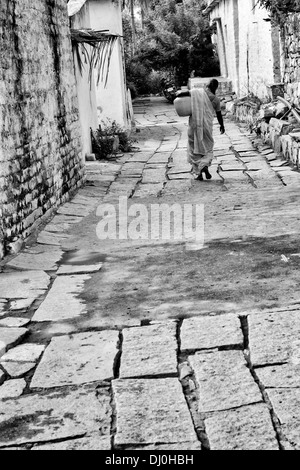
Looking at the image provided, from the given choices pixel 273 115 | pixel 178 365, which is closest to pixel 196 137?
pixel 273 115

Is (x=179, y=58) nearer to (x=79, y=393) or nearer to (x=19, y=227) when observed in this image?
(x=19, y=227)

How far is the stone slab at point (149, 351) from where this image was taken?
3928 mm

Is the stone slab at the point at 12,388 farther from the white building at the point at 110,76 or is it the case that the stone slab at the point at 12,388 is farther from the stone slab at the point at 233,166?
the white building at the point at 110,76

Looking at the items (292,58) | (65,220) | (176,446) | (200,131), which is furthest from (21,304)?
(292,58)

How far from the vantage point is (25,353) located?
14.3ft

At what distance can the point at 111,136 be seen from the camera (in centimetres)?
1468

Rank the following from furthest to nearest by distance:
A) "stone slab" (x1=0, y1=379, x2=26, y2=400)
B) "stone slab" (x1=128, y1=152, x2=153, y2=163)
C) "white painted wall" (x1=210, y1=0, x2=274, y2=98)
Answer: "white painted wall" (x1=210, y1=0, x2=274, y2=98), "stone slab" (x1=128, y1=152, x2=153, y2=163), "stone slab" (x1=0, y1=379, x2=26, y2=400)

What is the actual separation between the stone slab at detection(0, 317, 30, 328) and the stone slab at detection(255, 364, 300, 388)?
71.8 inches

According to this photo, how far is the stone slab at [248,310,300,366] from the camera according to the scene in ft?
12.8

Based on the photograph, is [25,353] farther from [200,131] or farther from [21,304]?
[200,131]

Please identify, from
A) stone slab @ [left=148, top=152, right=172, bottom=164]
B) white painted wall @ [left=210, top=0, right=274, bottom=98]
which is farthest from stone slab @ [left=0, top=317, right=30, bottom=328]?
white painted wall @ [left=210, top=0, right=274, bottom=98]

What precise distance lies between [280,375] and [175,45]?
2426cm

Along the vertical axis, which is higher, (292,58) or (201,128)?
(292,58)

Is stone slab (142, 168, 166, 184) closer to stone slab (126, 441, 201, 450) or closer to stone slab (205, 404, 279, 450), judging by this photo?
stone slab (205, 404, 279, 450)
